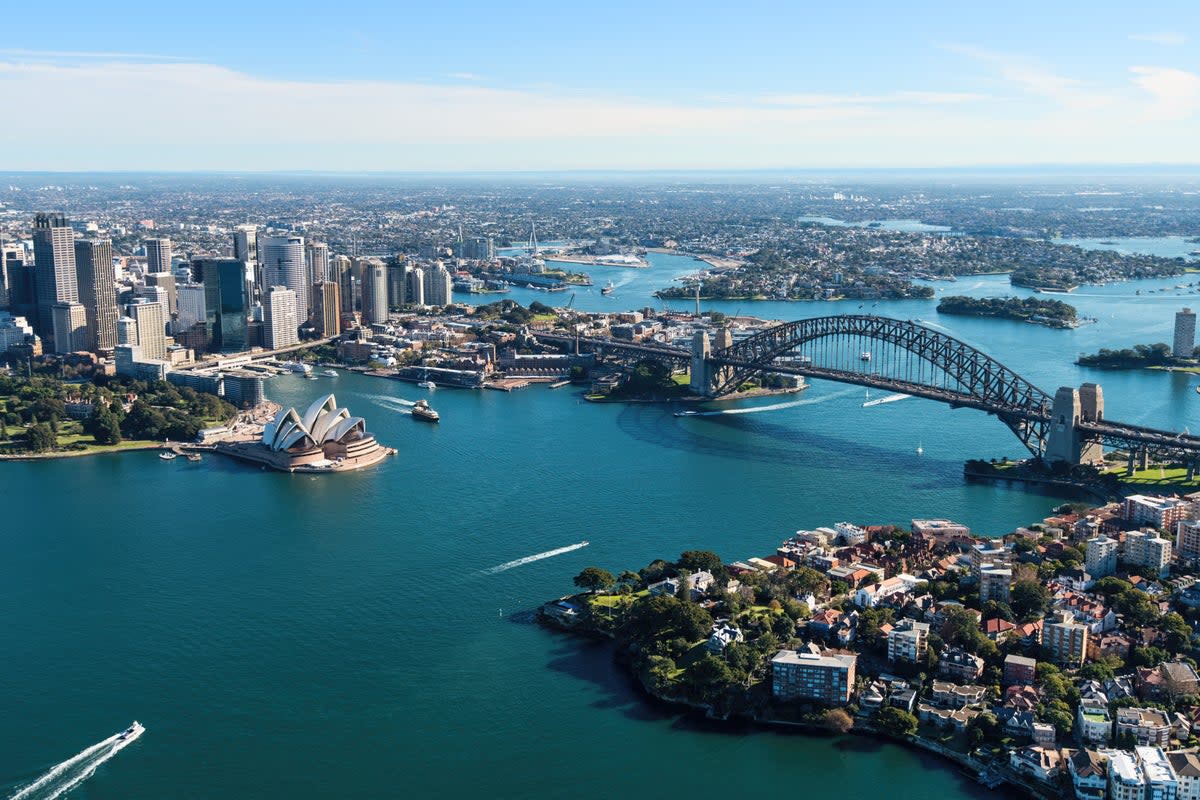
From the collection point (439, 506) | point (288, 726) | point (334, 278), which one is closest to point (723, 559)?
point (439, 506)

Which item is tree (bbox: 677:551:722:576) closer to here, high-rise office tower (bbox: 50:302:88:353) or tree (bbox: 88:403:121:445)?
tree (bbox: 88:403:121:445)

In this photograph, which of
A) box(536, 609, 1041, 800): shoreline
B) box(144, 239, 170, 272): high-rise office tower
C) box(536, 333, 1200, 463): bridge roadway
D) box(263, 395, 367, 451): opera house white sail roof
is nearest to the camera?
box(536, 609, 1041, 800): shoreline

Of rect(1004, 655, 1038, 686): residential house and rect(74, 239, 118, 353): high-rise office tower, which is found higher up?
rect(74, 239, 118, 353): high-rise office tower

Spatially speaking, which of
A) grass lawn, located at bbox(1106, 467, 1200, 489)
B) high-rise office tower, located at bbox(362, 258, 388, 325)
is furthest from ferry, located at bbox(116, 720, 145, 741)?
high-rise office tower, located at bbox(362, 258, 388, 325)

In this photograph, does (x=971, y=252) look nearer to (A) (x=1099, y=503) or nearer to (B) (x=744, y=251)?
(B) (x=744, y=251)

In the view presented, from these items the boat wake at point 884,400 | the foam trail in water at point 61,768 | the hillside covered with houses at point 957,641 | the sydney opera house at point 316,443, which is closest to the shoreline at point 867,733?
the hillside covered with houses at point 957,641

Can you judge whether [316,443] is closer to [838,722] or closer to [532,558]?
[532,558]

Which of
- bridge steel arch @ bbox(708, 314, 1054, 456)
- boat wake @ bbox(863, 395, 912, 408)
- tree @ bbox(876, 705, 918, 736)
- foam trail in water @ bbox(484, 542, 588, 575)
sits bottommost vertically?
tree @ bbox(876, 705, 918, 736)

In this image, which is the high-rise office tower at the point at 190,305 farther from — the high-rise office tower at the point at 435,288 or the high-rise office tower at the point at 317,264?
the high-rise office tower at the point at 435,288
